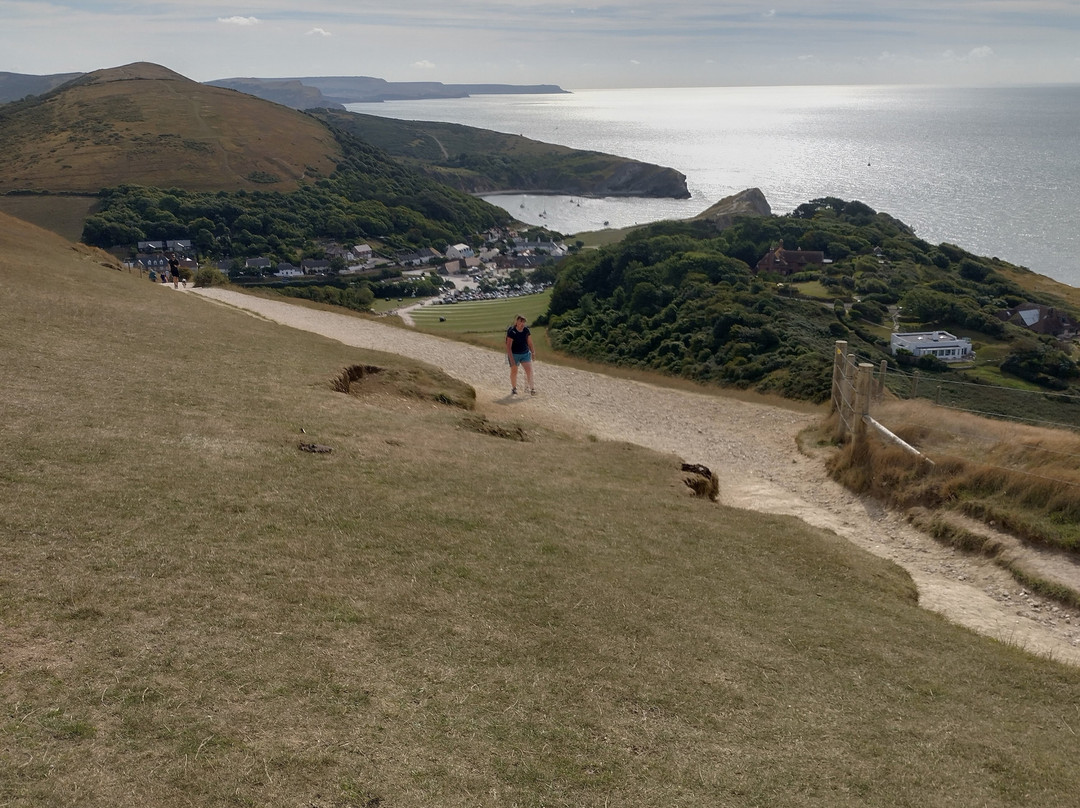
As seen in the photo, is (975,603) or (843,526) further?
(843,526)

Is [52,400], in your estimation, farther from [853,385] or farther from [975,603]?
[853,385]

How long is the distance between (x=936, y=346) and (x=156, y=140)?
376 feet

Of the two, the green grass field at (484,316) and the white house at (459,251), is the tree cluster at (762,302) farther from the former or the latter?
the white house at (459,251)

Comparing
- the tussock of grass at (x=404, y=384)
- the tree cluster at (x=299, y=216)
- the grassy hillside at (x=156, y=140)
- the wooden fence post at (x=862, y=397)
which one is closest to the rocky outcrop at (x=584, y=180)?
the grassy hillside at (x=156, y=140)

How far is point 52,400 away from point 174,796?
9.03 metres

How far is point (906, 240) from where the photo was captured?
76.4 m

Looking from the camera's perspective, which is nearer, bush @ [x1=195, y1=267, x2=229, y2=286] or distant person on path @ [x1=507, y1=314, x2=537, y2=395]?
distant person on path @ [x1=507, y1=314, x2=537, y2=395]

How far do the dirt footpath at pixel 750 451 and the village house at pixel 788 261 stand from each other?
1718 inches

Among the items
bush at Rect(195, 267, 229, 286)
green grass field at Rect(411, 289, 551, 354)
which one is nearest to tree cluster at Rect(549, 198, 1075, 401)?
green grass field at Rect(411, 289, 551, 354)

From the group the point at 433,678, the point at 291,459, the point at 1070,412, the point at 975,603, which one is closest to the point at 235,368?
the point at 291,459

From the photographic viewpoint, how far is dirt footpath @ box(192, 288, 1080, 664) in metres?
11.4

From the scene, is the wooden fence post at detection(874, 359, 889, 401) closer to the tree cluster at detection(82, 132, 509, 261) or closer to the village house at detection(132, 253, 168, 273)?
the village house at detection(132, 253, 168, 273)

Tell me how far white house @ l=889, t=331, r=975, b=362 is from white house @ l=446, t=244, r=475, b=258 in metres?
77.2

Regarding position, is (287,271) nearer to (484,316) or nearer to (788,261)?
(484,316)
